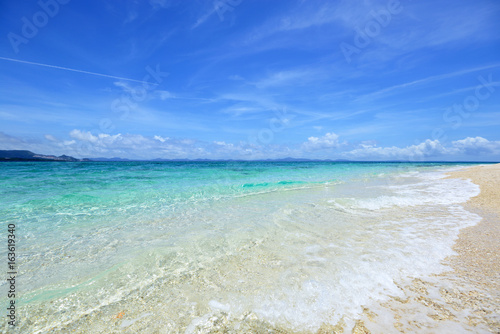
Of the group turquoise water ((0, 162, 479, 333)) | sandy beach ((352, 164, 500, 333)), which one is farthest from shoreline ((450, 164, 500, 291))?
turquoise water ((0, 162, 479, 333))

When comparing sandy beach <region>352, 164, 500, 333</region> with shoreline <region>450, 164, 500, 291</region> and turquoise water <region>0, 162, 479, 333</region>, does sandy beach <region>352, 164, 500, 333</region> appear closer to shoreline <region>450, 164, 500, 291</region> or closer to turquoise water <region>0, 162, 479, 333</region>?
shoreline <region>450, 164, 500, 291</region>

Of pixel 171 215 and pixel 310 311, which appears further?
pixel 171 215

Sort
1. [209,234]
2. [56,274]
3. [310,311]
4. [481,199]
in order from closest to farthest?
[310,311] < [56,274] < [209,234] < [481,199]

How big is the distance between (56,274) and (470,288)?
6860mm

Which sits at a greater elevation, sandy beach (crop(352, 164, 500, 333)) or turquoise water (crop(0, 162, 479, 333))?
sandy beach (crop(352, 164, 500, 333))

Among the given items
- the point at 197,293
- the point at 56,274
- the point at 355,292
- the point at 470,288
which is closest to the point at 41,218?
the point at 56,274

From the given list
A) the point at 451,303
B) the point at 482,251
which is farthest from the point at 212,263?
the point at 482,251

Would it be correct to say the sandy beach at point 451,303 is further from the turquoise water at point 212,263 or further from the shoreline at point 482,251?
the turquoise water at point 212,263

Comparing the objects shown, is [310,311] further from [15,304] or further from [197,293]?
[15,304]

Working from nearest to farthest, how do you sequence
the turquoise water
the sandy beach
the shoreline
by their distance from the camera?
the sandy beach, the turquoise water, the shoreline

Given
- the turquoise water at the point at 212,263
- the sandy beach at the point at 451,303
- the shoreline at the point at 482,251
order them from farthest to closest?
the shoreline at the point at 482,251 → the turquoise water at the point at 212,263 → the sandy beach at the point at 451,303

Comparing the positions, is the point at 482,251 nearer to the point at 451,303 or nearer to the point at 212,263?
the point at 451,303

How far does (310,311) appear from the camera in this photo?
290 centimetres

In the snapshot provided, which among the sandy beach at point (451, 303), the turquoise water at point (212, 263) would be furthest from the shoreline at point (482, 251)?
the turquoise water at point (212, 263)
